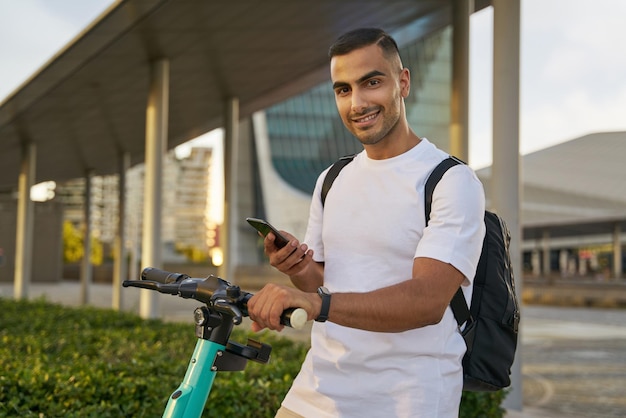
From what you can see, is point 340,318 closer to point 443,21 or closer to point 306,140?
point 443,21

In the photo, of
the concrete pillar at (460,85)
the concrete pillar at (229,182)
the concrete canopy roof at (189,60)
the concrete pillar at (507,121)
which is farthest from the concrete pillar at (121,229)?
the concrete pillar at (507,121)

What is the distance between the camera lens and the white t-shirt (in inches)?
74.2

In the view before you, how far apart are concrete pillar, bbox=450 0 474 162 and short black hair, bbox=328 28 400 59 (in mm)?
10662

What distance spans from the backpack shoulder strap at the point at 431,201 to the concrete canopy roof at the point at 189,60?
9280 millimetres

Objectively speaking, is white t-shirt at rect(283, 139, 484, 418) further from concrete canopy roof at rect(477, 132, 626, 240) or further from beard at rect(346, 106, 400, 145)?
concrete canopy roof at rect(477, 132, 626, 240)

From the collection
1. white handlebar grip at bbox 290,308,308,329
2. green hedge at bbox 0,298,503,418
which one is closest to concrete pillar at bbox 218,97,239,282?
green hedge at bbox 0,298,503,418

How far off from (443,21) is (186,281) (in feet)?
46.2

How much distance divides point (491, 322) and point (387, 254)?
1.21ft

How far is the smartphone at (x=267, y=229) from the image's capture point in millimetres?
1909

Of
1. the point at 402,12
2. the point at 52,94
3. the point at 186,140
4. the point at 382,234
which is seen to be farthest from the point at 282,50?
the point at 382,234

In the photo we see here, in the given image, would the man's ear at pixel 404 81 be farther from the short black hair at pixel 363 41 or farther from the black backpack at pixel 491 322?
the black backpack at pixel 491 322

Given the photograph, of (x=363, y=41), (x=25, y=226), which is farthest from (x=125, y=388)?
(x=25, y=226)

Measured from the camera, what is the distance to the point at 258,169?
6359 centimetres

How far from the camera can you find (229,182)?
20.9 m
